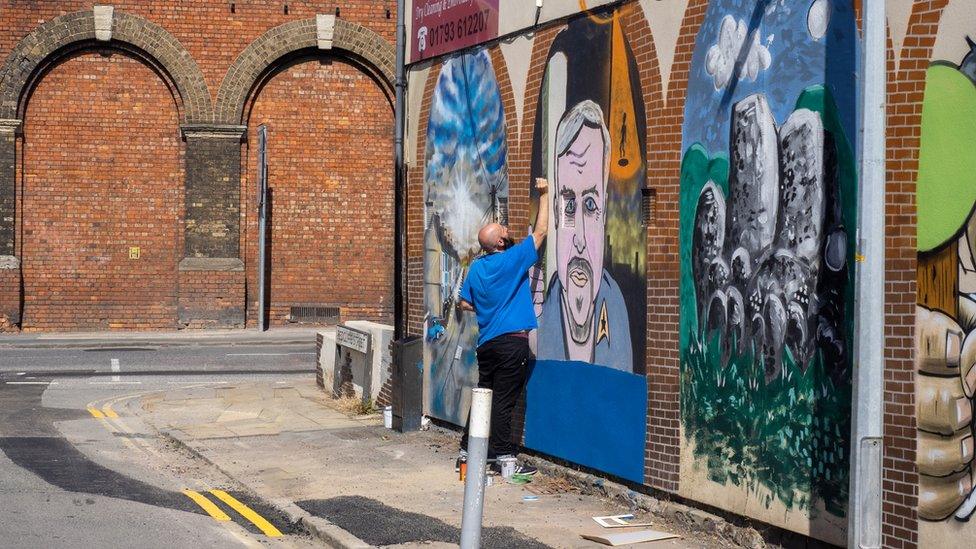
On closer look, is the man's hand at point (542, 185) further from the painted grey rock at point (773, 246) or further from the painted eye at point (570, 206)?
the painted grey rock at point (773, 246)

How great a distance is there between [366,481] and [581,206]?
2644 mm

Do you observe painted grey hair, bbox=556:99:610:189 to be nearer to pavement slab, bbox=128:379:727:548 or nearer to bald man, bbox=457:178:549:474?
bald man, bbox=457:178:549:474

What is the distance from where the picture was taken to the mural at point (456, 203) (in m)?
10.8

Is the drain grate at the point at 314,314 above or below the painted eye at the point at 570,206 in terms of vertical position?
below

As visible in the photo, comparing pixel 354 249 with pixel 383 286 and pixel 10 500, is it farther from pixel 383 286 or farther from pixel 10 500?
pixel 10 500

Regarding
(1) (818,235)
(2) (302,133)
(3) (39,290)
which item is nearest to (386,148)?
(2) (302,133)

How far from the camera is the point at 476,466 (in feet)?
19.6

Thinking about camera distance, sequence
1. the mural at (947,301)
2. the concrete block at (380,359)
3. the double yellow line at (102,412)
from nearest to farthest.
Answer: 1. the mural at (947,301)
2. the concrete block at (380,359)
3. the double yellow line at (102,412)

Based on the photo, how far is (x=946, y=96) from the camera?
238 inches

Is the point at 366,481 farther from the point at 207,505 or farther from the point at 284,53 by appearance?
the point at 284,53

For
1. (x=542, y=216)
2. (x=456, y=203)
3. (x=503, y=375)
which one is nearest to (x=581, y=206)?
(x=542, y=216)

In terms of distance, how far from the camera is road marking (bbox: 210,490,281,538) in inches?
323

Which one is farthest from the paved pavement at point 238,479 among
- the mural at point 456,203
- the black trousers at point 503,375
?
the mural at point 456,203

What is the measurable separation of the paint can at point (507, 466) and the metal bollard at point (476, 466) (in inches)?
133
